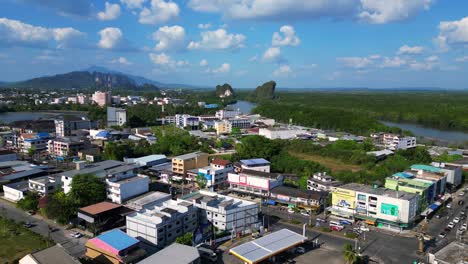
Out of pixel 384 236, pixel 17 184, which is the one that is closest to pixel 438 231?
pixel 384 236

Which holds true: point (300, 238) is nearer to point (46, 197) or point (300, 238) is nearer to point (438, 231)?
point (438, 231)

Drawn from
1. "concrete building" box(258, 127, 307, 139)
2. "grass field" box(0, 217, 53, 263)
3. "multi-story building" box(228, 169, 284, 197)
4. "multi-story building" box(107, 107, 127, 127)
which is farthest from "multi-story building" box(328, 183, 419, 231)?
"multi-story building" box(107, 107, 127, 127)

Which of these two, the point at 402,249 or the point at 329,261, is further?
the point at 402,249

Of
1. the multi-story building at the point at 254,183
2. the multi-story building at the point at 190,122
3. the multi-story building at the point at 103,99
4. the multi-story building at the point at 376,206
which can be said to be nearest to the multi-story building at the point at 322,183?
the multi-story building at the point at 254,183

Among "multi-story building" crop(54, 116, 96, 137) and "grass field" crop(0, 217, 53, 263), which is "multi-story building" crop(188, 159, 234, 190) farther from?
"multi-story building" crop(54, 116, 96, 137)

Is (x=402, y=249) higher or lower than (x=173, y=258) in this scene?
lower

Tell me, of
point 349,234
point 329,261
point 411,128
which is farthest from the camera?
point 411,128
